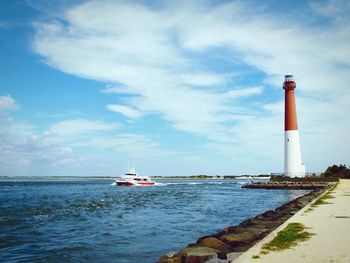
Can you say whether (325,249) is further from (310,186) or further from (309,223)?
(310,186)

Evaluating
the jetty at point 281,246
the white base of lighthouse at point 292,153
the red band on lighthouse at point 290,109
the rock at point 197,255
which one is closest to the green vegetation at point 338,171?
the white base of lighthouse at point 292,153

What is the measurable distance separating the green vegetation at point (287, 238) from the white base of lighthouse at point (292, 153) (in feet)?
141

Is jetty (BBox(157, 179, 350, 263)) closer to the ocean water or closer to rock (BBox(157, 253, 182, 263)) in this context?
rock (BBox(157, 253, 182, 263))

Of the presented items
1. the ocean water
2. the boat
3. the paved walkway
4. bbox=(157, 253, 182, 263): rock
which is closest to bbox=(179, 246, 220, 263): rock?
bbox=(157, 253, 182, 263): rock

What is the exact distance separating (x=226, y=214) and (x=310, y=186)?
99.0 feet

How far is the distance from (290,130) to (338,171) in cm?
2047

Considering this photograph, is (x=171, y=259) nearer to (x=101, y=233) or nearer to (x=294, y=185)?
(x=101, y=233)

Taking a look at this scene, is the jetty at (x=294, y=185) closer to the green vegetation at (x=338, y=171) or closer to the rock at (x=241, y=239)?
the green vegetation at (x=338, y=171)

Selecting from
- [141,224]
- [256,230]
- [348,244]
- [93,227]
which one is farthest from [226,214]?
[348,244]

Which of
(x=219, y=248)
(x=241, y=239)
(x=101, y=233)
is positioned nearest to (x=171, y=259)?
(x=219, y=248)

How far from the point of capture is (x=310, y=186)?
5294 cm

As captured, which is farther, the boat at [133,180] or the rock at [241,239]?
the boat at [133,180]

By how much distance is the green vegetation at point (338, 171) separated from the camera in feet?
219

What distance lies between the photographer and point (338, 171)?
6856cm
